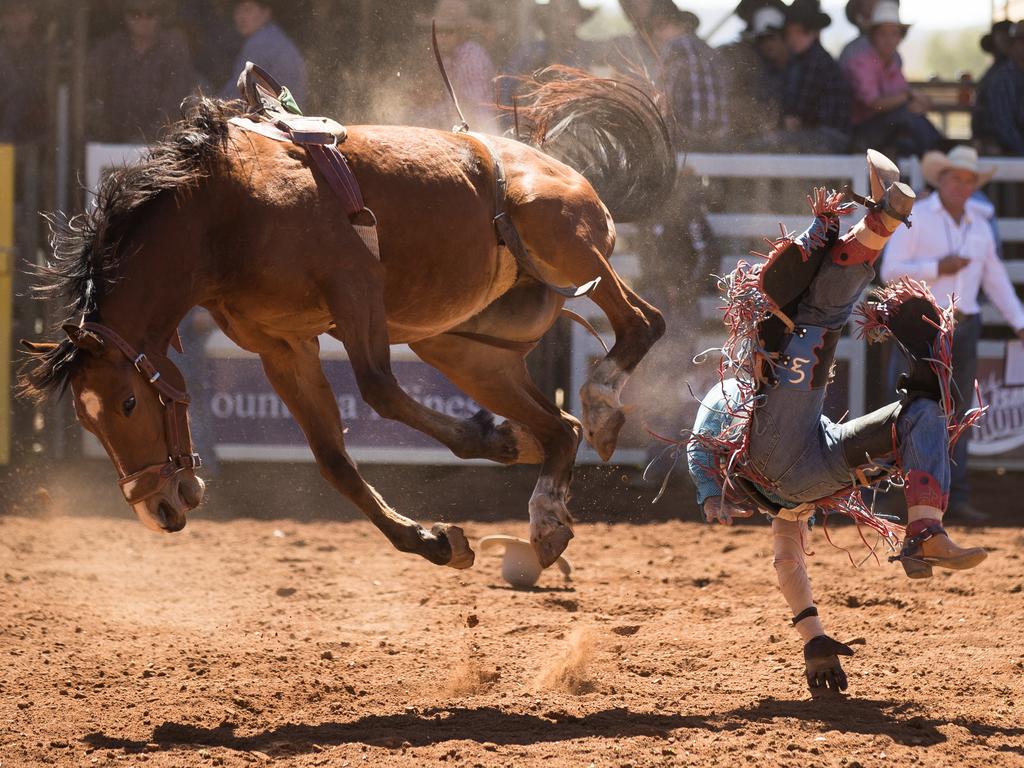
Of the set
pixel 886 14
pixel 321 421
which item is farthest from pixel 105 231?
pixel 886 14

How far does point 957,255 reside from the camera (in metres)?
7.33

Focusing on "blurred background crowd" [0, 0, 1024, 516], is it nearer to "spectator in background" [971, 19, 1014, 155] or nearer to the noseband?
"spectator in background" [971, 19, 1014, 155]

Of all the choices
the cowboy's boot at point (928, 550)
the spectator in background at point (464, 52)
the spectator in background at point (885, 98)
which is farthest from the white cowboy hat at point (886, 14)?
the cowboy's boot at point (928, 550)

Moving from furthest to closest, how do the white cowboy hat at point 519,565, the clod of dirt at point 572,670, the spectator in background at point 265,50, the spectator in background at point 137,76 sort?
the spectator in background at point 137,76 → the spectator in background at point 265,50 → the white cowboy hat at point 519,565 → the clod of dirt at point 572,670

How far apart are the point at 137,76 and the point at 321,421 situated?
4.64 metres

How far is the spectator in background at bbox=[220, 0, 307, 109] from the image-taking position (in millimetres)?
7809

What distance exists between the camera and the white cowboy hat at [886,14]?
27.5ft

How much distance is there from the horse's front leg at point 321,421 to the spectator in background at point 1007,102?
5.92m

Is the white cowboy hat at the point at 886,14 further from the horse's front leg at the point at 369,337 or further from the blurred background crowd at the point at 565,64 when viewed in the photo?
the horse's front leg at the point at 369,337

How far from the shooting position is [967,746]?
3.29m

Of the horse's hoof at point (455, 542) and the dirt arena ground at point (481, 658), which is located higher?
the horse's hoof at point (455, 542)

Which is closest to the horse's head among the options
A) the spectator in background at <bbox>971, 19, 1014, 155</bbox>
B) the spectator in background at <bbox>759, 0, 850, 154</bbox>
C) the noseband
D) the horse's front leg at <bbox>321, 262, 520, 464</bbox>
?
the noseband

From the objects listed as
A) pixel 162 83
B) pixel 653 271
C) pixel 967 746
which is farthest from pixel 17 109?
pixel 967 746

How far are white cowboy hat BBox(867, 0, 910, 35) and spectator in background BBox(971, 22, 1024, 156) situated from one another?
29.5 inches
